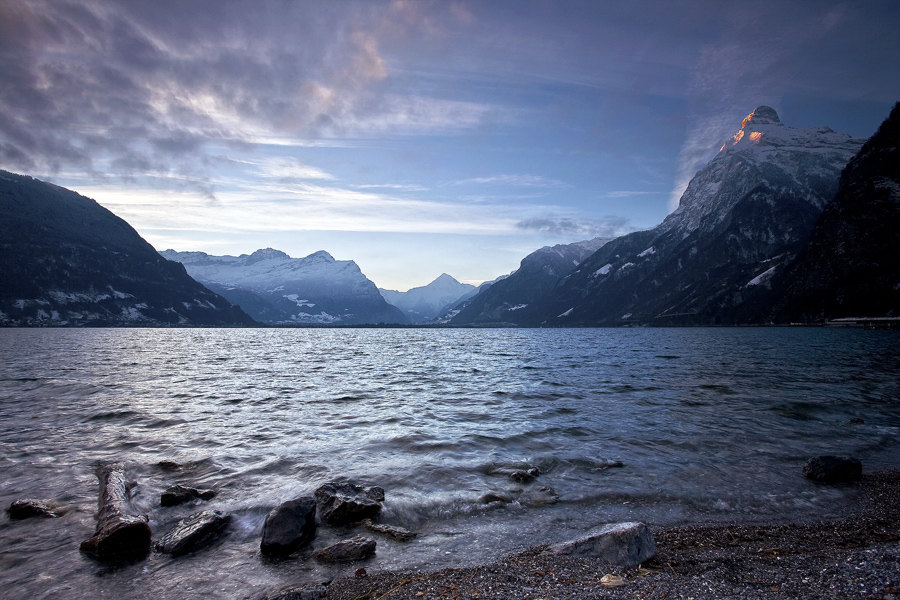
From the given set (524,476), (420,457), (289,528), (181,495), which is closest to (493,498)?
(524,476)

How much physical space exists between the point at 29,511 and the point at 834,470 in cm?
2501

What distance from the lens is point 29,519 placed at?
1119 cm

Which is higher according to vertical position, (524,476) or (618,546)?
(618,546)

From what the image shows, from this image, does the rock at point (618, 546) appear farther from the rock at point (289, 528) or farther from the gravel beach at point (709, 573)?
the rock at point (289, 528)

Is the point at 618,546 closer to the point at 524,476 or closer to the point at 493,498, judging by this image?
the point at 493,498

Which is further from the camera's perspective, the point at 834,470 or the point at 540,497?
the point at 834,470

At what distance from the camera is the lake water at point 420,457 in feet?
31.1

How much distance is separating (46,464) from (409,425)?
48.6ft

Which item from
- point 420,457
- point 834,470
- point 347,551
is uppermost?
point 834,470

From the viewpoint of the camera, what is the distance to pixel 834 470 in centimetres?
1348

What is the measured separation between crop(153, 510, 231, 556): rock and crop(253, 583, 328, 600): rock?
10.3ft

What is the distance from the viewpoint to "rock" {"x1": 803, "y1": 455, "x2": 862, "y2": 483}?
13.4 m

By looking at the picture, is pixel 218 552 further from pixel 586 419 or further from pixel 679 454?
pixel 586 419

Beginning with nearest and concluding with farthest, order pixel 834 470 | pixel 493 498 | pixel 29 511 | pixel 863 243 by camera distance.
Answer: pixel 29 511 < pixel 493 498 < pixel 834 470 < pixel 863 243
